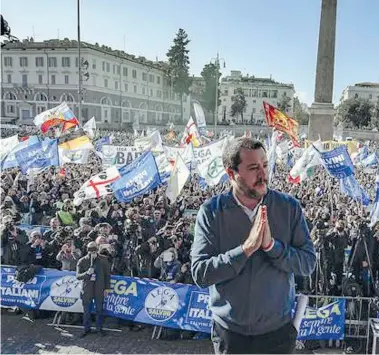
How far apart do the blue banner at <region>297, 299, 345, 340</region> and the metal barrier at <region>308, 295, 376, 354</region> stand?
0.10 metres

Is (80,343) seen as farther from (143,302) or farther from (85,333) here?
(143,302)

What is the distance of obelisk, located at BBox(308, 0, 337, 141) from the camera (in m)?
27.9

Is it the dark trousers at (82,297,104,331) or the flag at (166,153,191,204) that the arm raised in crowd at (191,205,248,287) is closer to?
the dark trousers at (82,297,104,331)

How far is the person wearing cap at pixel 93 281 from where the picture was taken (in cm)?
722

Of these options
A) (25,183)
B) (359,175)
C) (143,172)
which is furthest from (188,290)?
(359,175)

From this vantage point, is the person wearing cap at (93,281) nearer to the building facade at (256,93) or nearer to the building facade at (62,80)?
the building facade at (62,80)

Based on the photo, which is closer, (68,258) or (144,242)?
(68,258)

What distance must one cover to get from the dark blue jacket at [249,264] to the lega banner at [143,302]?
4847mm

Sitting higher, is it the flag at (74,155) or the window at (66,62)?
the window at (66,62)

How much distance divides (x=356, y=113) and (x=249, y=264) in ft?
307

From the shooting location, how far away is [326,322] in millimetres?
6887

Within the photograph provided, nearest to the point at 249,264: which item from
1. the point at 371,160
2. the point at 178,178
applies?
the point at 178,178

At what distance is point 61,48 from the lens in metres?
76.7

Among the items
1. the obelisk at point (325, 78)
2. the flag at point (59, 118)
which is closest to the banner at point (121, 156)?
the flag at point (59, 118)
